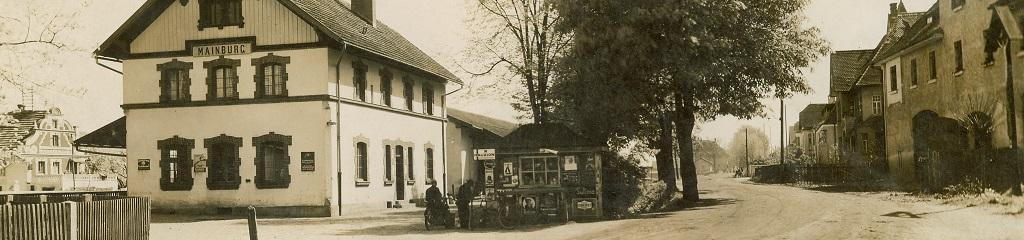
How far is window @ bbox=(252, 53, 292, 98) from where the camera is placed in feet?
89.8

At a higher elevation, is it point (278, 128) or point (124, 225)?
point (278, 128)

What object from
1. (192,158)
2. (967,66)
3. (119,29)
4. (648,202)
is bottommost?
(648,202)

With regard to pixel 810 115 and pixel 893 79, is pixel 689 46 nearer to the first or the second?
pixel 893 79

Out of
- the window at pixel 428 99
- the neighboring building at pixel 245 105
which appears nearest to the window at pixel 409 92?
the window at pixel 428 99

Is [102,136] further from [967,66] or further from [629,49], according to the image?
[967,66]

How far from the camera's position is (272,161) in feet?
90.9

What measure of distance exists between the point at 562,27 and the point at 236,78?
10.9m

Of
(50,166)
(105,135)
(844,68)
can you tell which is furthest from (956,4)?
(50,166)

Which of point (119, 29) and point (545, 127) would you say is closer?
point (545, 127)

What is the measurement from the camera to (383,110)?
1260 inches

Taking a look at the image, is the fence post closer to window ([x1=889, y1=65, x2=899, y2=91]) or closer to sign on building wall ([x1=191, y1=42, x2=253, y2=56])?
sign on building wall ([x1=191, y1=42, x2=253, y2=56])

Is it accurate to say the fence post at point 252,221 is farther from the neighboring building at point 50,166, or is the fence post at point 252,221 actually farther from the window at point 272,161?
the neighboring building at point 50,166

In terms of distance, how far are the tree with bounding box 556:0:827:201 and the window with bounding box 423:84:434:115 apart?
11343 millimetres

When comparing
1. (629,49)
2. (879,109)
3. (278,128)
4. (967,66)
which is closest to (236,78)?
(278,128)
